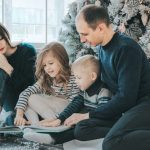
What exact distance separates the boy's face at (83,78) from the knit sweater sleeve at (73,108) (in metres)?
0.09

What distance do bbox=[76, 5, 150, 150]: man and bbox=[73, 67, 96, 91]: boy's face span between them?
0.11 m

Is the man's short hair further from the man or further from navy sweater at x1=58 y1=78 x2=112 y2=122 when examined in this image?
navy sweater at x1=58 y1=78 x2=112 y2=122

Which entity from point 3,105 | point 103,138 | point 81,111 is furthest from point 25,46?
point 103,138

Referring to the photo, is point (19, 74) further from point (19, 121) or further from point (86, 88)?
point (86, 88)

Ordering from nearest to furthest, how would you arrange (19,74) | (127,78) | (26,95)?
1. (127,78)
2. (26,95)
3. (19,74)

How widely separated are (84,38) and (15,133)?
615 millimetres

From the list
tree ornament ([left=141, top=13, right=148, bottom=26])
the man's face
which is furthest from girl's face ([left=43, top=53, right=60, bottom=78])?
tree ornament ([left=141, top=13, right=148, bottom=26])

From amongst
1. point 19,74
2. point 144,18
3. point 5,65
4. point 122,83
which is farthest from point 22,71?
point 144,18

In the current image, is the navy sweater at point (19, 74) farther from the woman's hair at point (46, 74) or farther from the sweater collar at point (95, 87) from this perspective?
the sweater collar at point (95, 87)

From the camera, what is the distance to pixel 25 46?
87.2 inches

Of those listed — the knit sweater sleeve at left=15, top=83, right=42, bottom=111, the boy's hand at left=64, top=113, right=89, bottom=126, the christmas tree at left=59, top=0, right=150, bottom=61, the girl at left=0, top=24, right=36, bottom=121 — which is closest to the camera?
the boy's hand at left=64, top=113, right=89, bottom=126

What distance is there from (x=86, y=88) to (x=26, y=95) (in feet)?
1.13

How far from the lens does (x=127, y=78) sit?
167 cm

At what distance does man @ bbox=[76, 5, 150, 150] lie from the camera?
5.24ft
